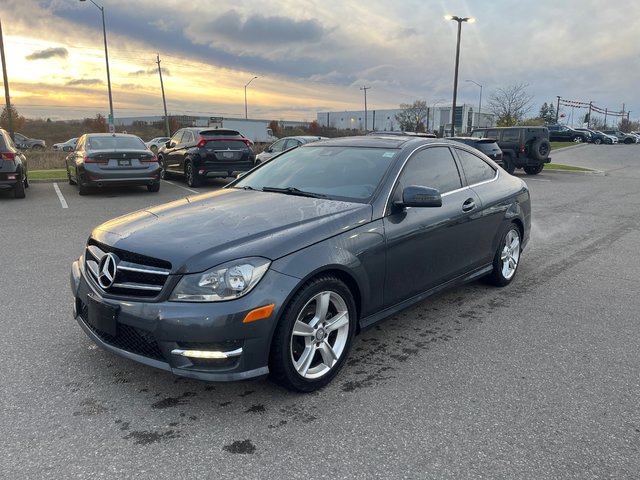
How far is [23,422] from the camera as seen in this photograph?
2.85 metres

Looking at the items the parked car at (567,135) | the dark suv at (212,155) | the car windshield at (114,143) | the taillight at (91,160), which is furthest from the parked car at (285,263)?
the parked car at (567,135)

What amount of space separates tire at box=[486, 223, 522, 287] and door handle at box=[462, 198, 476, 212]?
0.75 meters

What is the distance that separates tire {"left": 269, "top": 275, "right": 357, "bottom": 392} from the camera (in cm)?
299

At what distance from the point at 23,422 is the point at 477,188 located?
406 cm

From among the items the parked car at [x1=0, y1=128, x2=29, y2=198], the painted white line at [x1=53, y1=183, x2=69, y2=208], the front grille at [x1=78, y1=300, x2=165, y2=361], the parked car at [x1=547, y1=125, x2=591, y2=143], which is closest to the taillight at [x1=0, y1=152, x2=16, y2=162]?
the parked car at [x1=0, y1=128, x2=29, y2=198]

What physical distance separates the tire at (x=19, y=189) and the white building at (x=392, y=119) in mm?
81831

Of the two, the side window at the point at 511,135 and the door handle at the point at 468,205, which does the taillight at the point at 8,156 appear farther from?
the side window at the point at 511,135

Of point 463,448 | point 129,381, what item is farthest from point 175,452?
point 463,448

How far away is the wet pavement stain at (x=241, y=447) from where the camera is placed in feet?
8.64

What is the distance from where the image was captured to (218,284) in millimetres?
2859

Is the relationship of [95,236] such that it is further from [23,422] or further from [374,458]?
[374,458]

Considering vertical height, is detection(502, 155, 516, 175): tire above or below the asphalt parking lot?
above

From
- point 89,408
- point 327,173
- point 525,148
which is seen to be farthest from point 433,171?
point 525,148

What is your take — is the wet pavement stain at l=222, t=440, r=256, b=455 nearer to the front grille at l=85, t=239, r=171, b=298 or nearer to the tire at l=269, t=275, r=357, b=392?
the tire at l=269, t=275, r=357, b=392
